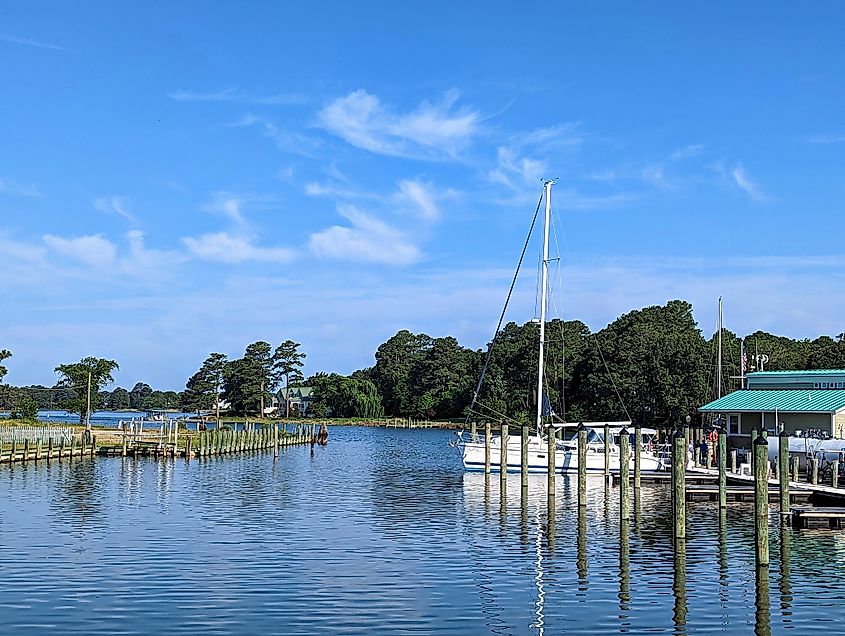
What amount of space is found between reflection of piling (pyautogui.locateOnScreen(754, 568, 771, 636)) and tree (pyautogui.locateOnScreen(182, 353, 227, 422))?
556ft

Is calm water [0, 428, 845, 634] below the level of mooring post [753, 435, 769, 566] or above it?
below

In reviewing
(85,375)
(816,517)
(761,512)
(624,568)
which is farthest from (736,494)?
(85,375)

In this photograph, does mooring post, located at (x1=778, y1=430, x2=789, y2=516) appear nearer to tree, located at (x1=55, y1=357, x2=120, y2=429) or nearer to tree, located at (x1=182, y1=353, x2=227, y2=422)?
tree, located at (x1=55, y1=357, x2=120, y2=429)

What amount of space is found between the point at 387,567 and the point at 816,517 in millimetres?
14721

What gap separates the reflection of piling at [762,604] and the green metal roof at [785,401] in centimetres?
3458

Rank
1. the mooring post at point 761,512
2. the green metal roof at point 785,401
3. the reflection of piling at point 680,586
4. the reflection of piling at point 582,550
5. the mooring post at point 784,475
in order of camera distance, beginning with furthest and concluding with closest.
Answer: the green metal roof at point 785,401, the mooring post at point 784,475, the mooring post at point 761,512, the reflection of piling at point 582,550, the reflection of piling at point 680,586

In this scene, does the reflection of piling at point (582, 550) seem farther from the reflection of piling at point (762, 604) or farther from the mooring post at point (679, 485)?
the reflection of piling at point (762, 604)

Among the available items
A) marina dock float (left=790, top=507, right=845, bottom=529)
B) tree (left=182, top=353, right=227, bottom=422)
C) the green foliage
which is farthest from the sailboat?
tree (left=182, top=353, right=227, bottom=422)

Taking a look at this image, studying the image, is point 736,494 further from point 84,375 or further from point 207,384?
point 207,384

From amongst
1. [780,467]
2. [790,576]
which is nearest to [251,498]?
[780,467]

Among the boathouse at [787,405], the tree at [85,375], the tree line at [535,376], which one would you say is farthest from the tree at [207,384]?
the boathouse at [787,405]

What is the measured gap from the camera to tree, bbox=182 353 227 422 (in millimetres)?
189625

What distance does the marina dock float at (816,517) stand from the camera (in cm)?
3306

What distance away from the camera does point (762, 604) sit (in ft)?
74.6
